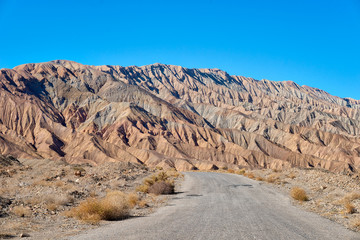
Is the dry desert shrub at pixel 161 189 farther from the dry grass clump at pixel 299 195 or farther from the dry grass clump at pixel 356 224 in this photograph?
the dry grass clump at pixel 356 224

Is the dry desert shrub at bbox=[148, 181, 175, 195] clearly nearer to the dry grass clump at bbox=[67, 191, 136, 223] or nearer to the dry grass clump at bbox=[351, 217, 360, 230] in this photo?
the dry grass clump at bbox=[67, 191, 136, 223]

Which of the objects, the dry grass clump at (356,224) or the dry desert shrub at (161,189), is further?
the dry desert shrub at (161,189)

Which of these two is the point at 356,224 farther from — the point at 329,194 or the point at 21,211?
the point at 21,211

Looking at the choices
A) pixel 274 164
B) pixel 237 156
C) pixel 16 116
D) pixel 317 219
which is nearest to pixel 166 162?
pixel 237 156

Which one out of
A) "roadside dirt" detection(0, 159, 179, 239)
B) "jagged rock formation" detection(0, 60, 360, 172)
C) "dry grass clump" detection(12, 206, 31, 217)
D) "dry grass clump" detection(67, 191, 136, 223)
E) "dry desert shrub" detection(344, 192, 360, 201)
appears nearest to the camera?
"roadside dirt" detection(0, 159, 179, 239)

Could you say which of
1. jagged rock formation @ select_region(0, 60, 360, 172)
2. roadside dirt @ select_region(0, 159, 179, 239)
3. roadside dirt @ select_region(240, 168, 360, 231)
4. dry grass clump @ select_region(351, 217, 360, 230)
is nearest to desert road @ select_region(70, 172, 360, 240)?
dry grass clump @ select_region(351, 217, 360, 230)

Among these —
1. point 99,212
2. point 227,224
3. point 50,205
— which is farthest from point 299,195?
point 50,205

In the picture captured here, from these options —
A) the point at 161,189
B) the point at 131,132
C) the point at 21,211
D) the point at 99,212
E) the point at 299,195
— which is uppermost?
the point at 131,132

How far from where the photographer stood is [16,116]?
12156 cm

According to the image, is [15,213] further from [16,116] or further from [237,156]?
[16,116]

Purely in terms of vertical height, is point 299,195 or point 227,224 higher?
point 299,195

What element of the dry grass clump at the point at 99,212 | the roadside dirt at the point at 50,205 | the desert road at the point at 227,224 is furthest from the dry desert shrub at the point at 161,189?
the dry grass clump at the point at 99,212

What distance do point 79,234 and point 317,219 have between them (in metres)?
9.33

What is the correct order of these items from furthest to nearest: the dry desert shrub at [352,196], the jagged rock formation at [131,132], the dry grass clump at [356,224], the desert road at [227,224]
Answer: the jagged rock formation at [131,132], the dry desert shrub at [352,196], the dry grass clump at [356,224], the desert road at [227,224]
